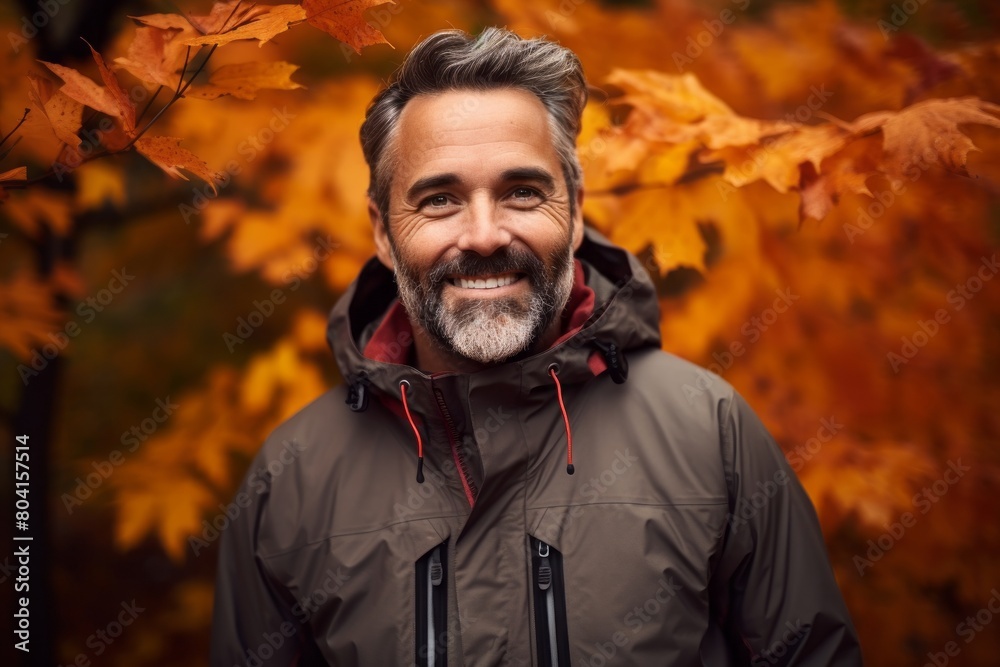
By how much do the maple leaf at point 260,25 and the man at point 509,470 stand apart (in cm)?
49

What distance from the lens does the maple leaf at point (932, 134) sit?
1918mm

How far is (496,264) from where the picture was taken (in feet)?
6.97

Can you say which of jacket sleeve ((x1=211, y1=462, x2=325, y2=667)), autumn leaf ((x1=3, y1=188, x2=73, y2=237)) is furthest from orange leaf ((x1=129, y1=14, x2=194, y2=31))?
autumn leaf ((x1=3, y1=188, x2=73, y2=237))

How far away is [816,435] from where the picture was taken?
3.30 metres

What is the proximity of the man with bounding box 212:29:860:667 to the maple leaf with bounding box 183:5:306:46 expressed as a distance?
49 cm

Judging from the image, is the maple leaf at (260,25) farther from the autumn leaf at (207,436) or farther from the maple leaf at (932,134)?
the autumn leaf at (207,436)

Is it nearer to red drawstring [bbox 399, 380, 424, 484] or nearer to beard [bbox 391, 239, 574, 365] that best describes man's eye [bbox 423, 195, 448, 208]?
beard [bbox 391, 239, 574, 365]

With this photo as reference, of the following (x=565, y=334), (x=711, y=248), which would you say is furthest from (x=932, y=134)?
→ (x=711, y=248)

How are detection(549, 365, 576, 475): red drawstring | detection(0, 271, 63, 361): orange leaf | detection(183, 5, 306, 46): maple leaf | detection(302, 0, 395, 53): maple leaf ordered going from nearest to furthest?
detection(183, 5, 306, 46): maple leaf
detection(302, 0, 395, 53): maple leaf
detection(549, 365, 576, 475): red drawstring
detection(0, 271, 63, 361): orange leaf

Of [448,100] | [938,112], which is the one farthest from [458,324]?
[938,112]

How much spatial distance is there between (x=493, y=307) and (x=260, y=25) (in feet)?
2.78

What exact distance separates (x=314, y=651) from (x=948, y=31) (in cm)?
300

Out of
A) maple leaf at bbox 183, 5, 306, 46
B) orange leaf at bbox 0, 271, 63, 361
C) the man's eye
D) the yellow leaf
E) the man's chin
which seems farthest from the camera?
the yellow leaf

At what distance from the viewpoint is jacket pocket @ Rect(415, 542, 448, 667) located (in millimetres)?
1909
